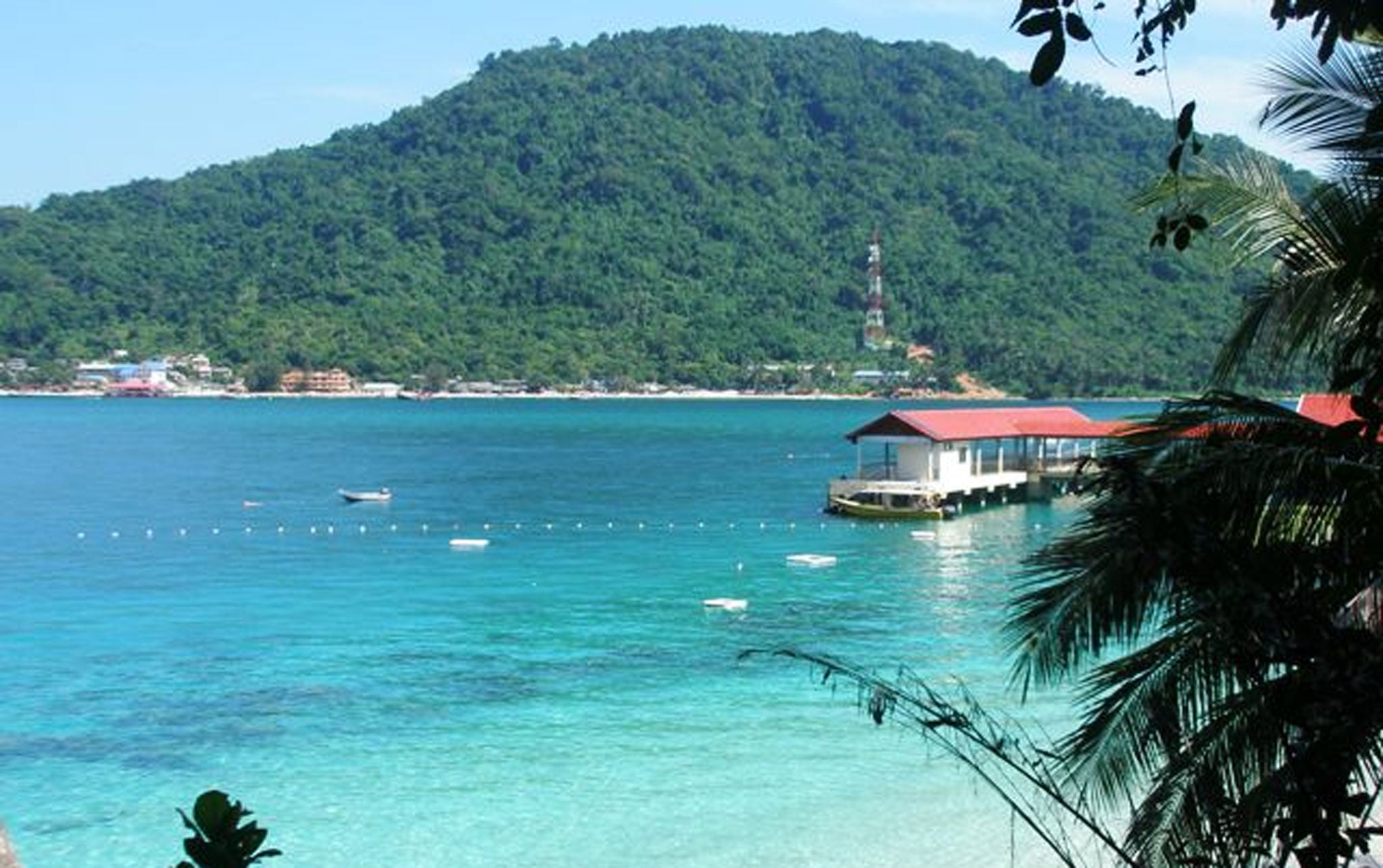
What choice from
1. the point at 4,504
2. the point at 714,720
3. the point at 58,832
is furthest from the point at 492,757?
the point at 4,504

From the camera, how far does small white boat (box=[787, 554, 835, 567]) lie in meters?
35.1

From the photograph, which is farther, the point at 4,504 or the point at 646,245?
the point at 646,245

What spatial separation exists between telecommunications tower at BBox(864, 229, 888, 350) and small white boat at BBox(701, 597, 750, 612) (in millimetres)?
139976

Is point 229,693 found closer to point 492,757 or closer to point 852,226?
point 492,757

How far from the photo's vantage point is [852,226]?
183125 millimetres

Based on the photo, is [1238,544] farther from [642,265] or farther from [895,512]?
[642,265]

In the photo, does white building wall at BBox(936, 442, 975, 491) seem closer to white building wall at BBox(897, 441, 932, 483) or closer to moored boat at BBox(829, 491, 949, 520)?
white building wall at BBox(897, 441, 932, 483)

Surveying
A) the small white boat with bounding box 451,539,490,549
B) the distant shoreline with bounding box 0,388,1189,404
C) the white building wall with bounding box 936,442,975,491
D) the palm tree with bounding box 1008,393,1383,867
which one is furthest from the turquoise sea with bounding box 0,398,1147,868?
the distant shoreline with bounding box 0,388,1189,404

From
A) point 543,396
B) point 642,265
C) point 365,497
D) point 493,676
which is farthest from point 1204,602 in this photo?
point 642,265

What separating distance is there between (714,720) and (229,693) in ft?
22.0

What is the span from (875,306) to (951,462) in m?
123

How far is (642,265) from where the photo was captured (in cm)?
17288

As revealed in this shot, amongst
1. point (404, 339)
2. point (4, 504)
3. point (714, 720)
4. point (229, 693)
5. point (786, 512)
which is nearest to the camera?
point (714, 720)

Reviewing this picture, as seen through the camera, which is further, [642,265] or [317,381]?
[642,265]
